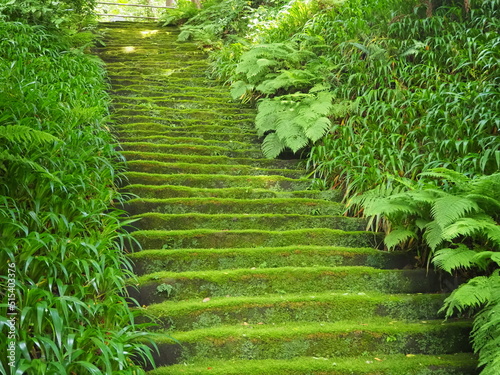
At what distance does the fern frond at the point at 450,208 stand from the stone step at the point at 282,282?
2.15 feet

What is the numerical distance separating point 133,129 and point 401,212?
367cm

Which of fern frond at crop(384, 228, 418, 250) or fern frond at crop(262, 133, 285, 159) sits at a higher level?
fern frond at crop(262, 133, 285, 159)

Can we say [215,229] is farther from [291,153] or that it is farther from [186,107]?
[186,107]

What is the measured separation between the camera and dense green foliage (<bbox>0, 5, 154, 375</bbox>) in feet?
6.70

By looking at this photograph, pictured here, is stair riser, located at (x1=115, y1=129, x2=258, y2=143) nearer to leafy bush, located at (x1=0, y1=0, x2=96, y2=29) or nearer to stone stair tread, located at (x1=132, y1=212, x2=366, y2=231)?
stone stair tread, located at (x1=132, y1=212, x2=366, y2=231)

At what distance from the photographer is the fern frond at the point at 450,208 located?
112 inches

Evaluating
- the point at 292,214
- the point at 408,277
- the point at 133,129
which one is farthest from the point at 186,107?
the point at 408,277

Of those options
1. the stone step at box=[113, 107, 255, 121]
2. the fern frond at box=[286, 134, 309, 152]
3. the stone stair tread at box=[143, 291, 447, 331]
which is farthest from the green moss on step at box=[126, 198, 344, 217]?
the stone step at box=[113, 107, 255, 121]

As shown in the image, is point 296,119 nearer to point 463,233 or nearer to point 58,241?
point 463,233

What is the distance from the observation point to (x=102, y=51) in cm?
862

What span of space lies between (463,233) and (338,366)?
3.84ft

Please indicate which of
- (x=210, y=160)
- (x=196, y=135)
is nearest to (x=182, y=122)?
(x=196, y=135)

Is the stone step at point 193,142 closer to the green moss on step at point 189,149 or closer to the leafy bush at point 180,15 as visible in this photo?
the green moss on step at point 189,149

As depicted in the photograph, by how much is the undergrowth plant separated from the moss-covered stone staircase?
0.26 metres
